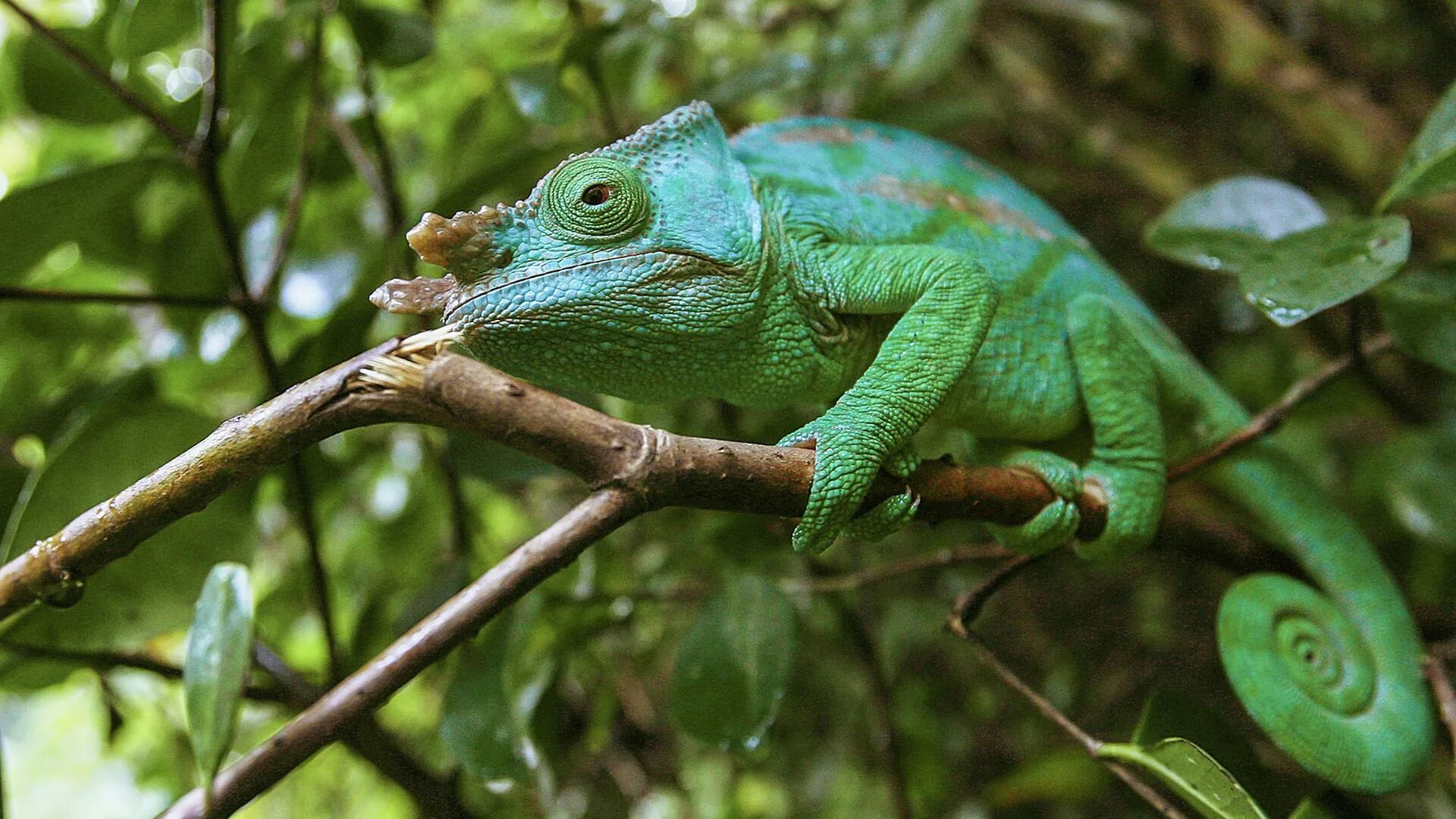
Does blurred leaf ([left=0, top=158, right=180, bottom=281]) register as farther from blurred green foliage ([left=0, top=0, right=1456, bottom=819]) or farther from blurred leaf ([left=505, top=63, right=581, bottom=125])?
blurred leaf ([left=505, top=63, right=581, bottom=125])

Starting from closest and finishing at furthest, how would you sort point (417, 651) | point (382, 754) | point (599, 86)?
point (417, 651) → point (382, 754) → point (599, 86)

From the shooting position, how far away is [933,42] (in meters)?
1.71

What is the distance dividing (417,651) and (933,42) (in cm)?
140

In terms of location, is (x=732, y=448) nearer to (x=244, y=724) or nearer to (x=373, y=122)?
(x=373, y=122)

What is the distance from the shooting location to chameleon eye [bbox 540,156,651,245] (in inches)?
38.2

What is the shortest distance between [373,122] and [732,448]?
0.97 metres

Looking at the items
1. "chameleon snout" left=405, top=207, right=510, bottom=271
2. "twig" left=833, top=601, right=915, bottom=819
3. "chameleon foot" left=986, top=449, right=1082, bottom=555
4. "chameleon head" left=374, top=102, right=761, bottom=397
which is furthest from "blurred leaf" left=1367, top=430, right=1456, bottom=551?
"chameleon snout" left=405, top=207, right=510, bottom=271

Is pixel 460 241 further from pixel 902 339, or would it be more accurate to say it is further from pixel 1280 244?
pixel 1280 244

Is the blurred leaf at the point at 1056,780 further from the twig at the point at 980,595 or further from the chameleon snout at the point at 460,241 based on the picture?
the chameleon snout at the point at 460,241

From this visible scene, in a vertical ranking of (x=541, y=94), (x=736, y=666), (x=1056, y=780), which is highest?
(x=541, y=94)

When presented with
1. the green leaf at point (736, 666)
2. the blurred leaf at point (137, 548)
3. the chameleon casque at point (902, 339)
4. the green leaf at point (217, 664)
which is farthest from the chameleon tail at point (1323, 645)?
the blurred leaf at point (137, 548)

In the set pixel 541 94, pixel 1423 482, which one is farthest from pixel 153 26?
pixel 1423 482

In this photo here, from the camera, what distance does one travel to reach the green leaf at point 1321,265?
41.0 inches

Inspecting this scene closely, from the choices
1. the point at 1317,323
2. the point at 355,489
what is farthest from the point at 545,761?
the point at 1317,323
